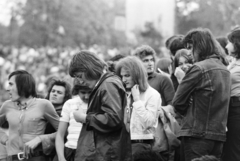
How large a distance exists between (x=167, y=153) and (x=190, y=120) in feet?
2.81

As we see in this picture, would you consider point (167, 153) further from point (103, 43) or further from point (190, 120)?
point (103, 43)

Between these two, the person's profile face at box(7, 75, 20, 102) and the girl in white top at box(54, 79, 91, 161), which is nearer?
the girl in white top at box(54, 79, 91, 161)

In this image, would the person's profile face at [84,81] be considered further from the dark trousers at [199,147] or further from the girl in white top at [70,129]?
the dark trousers at [199,147]

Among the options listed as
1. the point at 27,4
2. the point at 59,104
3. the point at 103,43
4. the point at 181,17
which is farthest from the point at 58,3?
the point at 59,104

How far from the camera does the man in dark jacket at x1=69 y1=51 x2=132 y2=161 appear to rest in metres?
4.87

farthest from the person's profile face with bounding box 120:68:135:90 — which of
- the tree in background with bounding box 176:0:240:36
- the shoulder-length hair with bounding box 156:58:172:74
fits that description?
the tree in background with bounding box 176:0:240:36

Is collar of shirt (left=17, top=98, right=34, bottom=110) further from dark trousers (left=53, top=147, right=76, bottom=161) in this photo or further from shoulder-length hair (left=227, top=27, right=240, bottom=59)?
shoulder-length hair (left=227, top=27, right=240, bottom=59)

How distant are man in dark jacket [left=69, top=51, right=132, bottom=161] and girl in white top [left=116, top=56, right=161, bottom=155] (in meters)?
0.93

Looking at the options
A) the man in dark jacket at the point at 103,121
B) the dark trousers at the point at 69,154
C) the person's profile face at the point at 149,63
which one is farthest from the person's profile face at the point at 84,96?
the person's profile face at the point at 149,63

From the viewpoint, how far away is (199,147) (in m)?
5.41

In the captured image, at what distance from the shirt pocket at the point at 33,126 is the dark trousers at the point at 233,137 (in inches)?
93.0

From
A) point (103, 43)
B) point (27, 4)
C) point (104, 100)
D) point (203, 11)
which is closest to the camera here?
point (104, 100)

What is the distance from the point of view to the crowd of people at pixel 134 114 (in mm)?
4961

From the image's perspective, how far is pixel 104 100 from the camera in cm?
494
